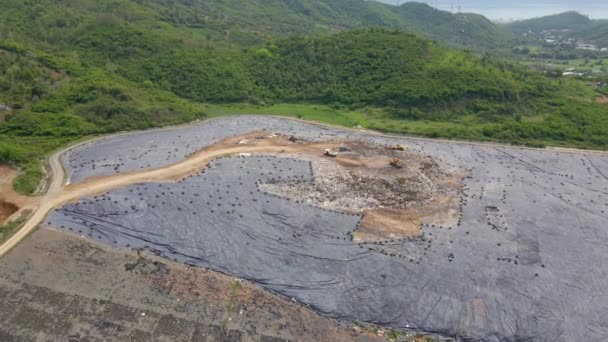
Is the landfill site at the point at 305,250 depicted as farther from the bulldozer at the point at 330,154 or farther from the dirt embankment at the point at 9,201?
the dirt embankment at the point at 9,201

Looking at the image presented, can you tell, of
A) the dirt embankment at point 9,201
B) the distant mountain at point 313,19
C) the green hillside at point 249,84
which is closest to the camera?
the dirt embankment at point 9,201

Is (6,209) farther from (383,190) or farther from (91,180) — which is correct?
(383,190)

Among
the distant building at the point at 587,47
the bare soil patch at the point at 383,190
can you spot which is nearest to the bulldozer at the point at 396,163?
the bare soil patch at the point at 383,190

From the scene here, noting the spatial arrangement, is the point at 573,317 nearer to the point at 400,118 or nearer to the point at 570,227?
the point at 570,227

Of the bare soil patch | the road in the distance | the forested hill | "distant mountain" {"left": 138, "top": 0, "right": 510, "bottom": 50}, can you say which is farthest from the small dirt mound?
"distant mountain" {"left": 138, "top": 0, "right": 510, "bottom": 50}

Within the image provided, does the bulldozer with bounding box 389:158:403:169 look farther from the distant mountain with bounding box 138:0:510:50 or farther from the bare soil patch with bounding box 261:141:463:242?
the distant mountain with bounding box 138:0:510:50

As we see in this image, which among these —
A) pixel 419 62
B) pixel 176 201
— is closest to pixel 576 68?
pixel 419 62
